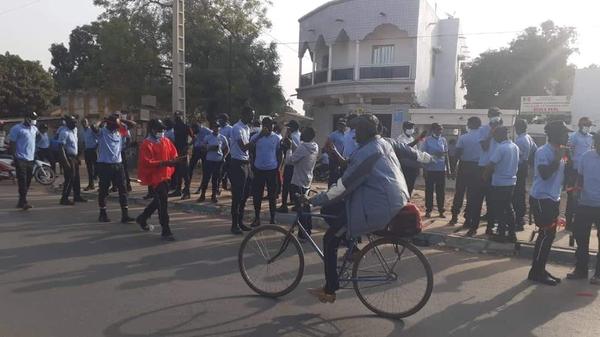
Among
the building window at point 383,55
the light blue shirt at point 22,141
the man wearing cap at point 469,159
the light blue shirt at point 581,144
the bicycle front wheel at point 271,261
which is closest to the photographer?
the bicycle front wheel at point 271,261

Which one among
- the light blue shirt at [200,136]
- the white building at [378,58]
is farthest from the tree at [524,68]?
the light blue shirt at [200,136]

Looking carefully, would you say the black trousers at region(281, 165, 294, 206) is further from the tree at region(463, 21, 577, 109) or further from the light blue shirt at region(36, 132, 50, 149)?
the tree at region(463, 21, 577, 109)

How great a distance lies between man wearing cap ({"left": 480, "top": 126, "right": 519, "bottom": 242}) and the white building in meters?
19.2

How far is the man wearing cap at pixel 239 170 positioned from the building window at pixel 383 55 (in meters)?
22.9

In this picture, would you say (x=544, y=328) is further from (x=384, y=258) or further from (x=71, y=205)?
(x=71, y=205)

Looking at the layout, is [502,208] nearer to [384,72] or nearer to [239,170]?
[239,170]

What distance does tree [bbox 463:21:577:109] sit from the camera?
3247 centimetres

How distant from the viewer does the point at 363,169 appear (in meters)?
4.32

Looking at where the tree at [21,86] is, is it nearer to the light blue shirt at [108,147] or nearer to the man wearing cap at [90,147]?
the man wearing cap at [90,147]

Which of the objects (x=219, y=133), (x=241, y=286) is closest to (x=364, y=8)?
(x=219, y=133)

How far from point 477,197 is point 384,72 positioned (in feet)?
72.3

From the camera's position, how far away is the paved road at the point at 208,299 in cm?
432

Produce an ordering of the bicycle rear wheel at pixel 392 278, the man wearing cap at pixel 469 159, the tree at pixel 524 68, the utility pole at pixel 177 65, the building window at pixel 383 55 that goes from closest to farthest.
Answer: the bicycle rear wheel at pixel 392 278, the man wearing cap at pixel 469 159, the utility pole at pixel 177 65, the building window at pixel 383 55, the tree at pixel 524 68

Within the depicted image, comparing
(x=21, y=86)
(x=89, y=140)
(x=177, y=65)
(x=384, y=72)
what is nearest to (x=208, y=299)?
(x=89, y=140)
